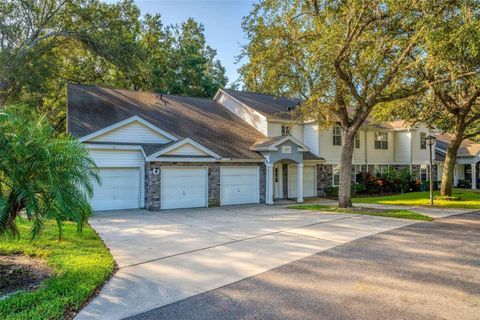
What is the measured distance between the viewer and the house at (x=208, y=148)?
15008 mm

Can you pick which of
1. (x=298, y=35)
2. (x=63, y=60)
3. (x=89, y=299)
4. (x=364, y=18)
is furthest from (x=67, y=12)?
(x=89, y=299)

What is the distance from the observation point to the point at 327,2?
41.7 ft

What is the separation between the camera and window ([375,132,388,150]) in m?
25.1

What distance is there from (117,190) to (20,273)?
30.6ft

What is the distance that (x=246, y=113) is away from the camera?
22.1m

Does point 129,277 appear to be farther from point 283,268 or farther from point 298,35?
point 298,35

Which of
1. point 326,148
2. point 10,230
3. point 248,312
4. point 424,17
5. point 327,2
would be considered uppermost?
point 327,2

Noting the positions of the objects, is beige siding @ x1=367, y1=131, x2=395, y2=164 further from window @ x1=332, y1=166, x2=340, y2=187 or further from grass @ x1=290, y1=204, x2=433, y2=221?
grass @ x1=290, y1=204, x2=433, y2=221

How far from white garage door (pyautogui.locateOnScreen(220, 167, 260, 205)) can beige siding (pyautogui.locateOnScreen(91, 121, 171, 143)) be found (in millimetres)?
3502

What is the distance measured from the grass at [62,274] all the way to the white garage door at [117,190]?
514 centimetres

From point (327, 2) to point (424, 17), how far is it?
3438 mm

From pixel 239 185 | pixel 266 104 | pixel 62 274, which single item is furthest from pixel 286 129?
pixel 62 274

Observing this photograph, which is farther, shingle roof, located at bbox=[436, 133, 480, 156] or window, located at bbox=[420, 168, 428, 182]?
shingle roof, located at bbox=[436, 133, 480, 156]

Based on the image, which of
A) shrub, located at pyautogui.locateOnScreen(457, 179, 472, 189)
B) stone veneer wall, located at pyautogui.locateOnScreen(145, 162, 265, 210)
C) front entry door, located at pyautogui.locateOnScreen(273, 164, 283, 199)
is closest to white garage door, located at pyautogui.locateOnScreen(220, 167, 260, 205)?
stone veneer wall, located at pyautogui.locateOnScreen(145, 162, 265, 210)
